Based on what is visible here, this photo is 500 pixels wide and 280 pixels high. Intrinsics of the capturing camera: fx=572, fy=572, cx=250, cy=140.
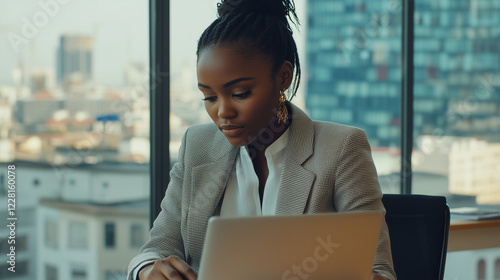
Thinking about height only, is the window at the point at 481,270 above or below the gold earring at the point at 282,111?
below

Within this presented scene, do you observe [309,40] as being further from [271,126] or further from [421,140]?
[271,126]

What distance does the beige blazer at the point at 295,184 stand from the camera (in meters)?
1.43

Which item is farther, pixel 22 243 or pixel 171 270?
pixel 22 243

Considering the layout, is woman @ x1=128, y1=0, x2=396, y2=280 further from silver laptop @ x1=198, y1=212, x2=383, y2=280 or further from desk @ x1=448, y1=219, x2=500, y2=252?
desk @ x1=448, y1=219, x2=500, y2=252

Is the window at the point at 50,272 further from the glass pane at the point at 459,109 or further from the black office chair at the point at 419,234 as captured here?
the glass pane at the point at 459,109

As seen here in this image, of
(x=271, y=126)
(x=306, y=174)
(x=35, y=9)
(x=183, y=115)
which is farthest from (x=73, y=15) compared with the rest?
(x=306, y=174)

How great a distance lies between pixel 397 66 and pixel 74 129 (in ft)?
5.99

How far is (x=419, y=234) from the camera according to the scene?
72.4 inches

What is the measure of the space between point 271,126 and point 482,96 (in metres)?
2.42

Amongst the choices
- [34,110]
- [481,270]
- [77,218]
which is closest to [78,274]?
[77,218]

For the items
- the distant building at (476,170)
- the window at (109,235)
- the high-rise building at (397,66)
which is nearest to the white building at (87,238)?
the window at (109,235)

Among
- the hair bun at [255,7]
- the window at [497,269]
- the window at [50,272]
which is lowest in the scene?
the window at [497,269]

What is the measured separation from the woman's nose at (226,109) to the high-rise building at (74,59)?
3.73ft

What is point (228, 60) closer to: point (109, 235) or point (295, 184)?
point (295, 184)
